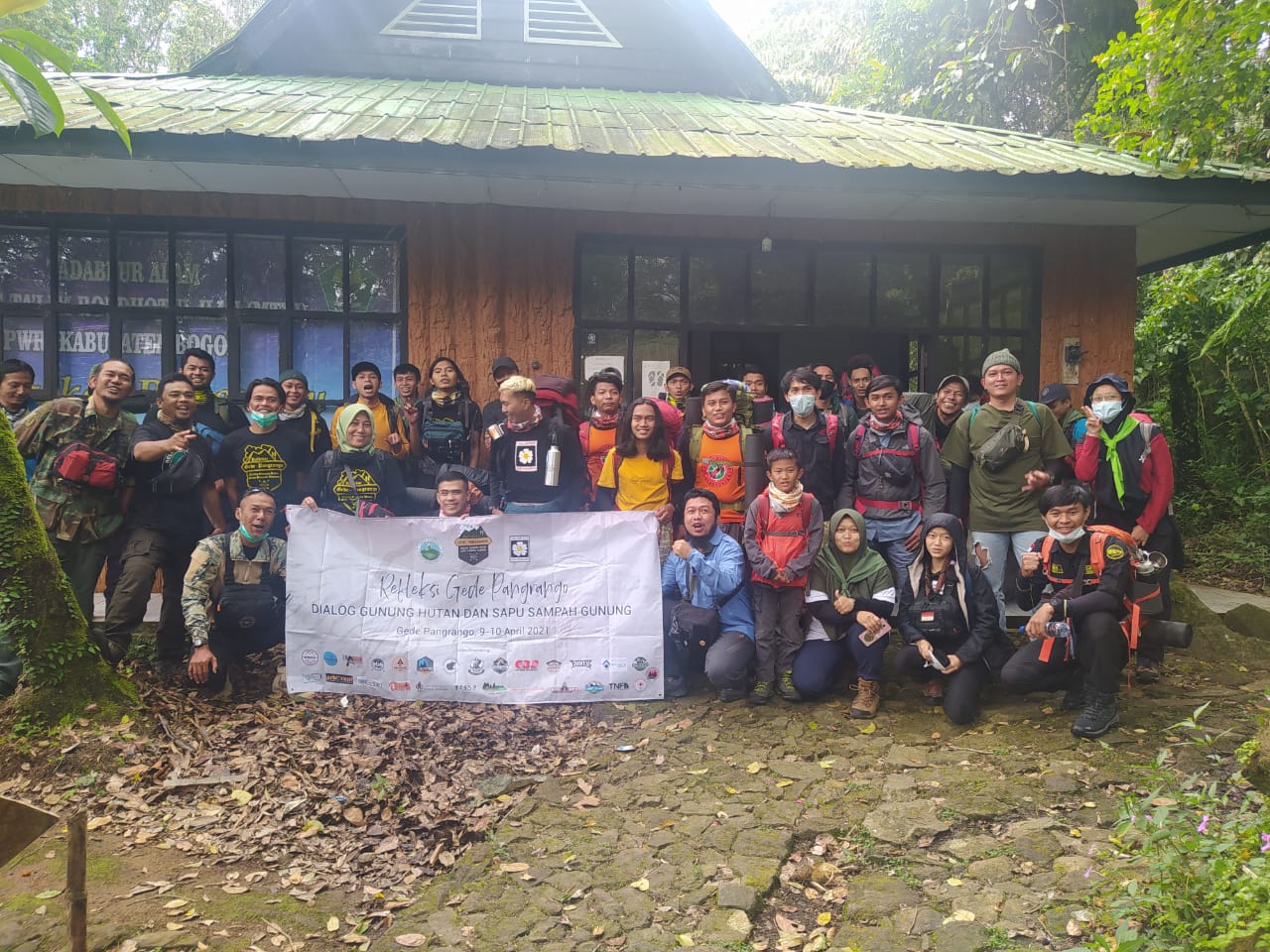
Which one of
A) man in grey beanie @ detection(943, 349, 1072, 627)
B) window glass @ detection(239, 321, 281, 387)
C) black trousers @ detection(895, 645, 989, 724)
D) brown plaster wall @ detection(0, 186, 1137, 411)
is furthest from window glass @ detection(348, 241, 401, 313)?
black trousers @ detection(895, 645, 989, 724)

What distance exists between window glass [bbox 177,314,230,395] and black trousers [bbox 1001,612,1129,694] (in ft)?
22.1

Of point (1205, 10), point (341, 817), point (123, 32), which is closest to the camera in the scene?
point (341, 817)

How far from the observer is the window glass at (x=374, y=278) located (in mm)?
7707

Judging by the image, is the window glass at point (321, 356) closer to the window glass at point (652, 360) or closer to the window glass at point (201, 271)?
the window glass at point (201, 271)

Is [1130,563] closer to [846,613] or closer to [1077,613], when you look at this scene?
[1077,613]

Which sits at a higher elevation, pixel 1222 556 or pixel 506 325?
pixel 506 325

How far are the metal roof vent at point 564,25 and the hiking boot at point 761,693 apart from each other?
7885mm

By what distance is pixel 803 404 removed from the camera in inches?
226

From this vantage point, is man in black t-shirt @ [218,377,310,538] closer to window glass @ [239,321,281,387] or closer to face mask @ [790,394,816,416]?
window glass @ [239,321,281,387]

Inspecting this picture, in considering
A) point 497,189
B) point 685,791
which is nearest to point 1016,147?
Answer: point 497,189

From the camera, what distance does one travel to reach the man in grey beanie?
18.7 feet

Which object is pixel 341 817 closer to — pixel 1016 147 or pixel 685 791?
pixel 685 791

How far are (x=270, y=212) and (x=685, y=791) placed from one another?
243 inches

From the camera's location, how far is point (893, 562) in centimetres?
554
